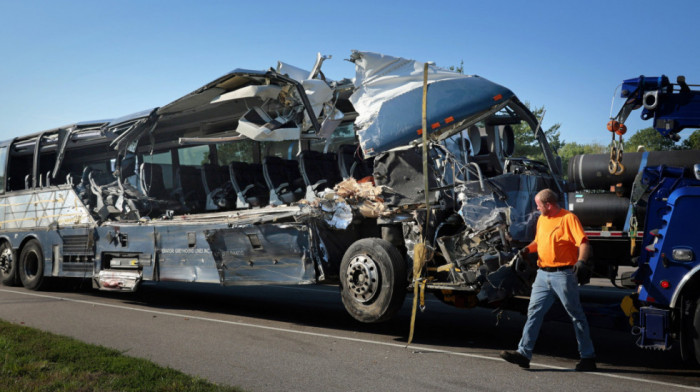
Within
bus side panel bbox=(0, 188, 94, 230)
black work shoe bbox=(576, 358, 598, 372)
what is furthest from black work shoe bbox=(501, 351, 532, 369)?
bus side panel bbox=(0, 188, 94, 230)

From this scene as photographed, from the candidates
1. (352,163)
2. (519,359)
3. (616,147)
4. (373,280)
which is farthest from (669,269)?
(352,163)

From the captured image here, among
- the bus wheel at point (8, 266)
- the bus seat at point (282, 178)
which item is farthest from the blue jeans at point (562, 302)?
the bus wheel at point (8, 266)

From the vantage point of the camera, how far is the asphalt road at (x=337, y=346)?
557cm

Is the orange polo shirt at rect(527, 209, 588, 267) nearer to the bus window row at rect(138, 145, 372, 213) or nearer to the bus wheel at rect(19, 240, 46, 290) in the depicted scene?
the bus window row at rect(138, 145, 372, 213)

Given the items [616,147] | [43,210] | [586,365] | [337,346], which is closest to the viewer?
[586,365]

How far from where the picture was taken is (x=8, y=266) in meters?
14.3

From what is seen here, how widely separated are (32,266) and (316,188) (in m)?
7.66

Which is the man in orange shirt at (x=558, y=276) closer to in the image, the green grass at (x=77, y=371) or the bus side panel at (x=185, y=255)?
the green grass at (x=77, y=371)

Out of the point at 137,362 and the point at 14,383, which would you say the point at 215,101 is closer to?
the point at 137,362

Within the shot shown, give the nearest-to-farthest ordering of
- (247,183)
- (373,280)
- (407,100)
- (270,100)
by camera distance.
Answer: (373,280) < (407,100) < (270,100) < (247,183)

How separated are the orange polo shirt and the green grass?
3134mm

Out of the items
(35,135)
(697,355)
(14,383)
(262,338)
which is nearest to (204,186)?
(35,135)

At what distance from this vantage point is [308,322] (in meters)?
8.98

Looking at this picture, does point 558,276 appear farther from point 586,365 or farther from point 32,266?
point 32,266
